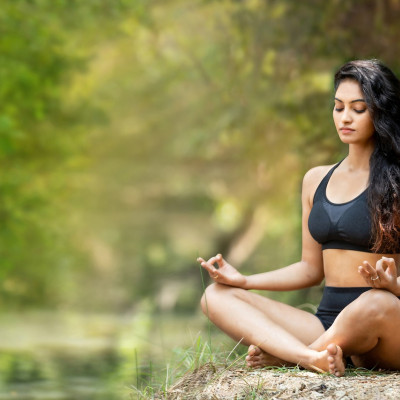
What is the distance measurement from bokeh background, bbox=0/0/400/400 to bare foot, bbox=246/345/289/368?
0.84 meters

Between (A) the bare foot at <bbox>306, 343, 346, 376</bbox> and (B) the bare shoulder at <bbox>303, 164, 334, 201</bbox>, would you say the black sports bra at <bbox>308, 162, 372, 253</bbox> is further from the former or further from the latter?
(A) the bare foot at <bbox>306, 343, 346, 376</bbox>

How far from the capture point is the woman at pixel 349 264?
10.00ft

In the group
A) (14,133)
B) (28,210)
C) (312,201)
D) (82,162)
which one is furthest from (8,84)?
(82,162)

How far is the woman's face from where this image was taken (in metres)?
3.23

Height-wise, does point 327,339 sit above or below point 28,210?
below

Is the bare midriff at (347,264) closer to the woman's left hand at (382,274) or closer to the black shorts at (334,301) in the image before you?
the black shorts at (334,301)

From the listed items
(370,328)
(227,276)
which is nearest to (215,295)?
(227,276)

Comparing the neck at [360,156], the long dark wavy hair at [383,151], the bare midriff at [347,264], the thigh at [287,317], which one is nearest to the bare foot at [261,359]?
the thigh at [287,317]

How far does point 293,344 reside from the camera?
3.23 meters

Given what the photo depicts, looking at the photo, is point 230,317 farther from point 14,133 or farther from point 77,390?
point 14,133

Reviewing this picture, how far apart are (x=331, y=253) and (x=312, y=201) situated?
27 centimetres

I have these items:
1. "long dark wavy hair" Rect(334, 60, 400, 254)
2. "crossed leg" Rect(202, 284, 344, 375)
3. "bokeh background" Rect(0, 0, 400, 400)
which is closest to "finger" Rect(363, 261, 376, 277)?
"long dark wavy hair" Rect(334, 60, 400, 254)

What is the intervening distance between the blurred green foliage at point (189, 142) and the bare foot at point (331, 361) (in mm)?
3891

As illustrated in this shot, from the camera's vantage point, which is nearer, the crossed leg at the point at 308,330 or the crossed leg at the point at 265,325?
the crossed leg at the point at 308,330
